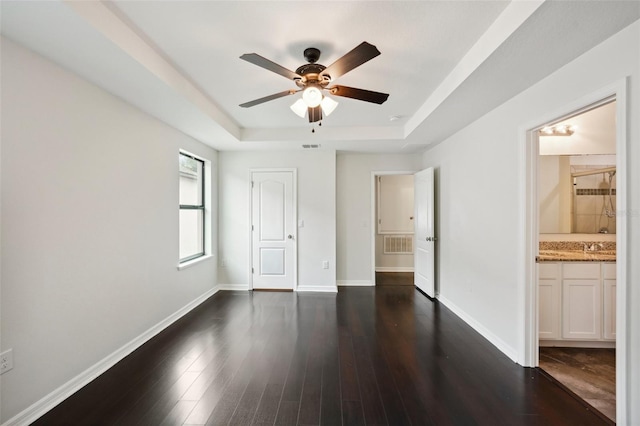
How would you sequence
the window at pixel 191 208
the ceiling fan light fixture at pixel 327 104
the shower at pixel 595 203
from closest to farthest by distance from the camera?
the ceiling fan light fixture at pixel 327 104, the shower at pixel 595 203, the window at pixel 191 208

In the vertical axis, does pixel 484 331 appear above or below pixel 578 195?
below

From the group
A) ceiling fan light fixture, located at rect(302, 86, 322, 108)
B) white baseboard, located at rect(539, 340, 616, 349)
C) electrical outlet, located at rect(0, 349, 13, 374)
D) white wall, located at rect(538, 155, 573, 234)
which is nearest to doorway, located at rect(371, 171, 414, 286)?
white wall, located at rect(538, 155, 573, 234)

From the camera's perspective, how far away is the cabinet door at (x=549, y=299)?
2.46 metres

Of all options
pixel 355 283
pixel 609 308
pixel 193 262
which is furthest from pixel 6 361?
pixel 609 308

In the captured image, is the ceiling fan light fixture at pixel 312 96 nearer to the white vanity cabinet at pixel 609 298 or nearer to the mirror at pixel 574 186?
the mirror at pixel 574 186

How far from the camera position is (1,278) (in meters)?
1.52

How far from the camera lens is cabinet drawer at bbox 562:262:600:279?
2424mm

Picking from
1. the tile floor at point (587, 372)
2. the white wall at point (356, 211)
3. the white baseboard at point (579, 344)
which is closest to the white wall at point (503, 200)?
the tile floor at point (587, 372)

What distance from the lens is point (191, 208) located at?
3830 mm

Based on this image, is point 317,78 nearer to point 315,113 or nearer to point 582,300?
point 315,113

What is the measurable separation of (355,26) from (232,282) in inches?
161

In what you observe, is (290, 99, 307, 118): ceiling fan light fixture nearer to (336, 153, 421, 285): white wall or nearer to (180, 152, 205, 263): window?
(180, 152, 205, 263): window

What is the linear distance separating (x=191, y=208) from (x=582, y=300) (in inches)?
184

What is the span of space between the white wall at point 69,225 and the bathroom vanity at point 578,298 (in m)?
3.90
